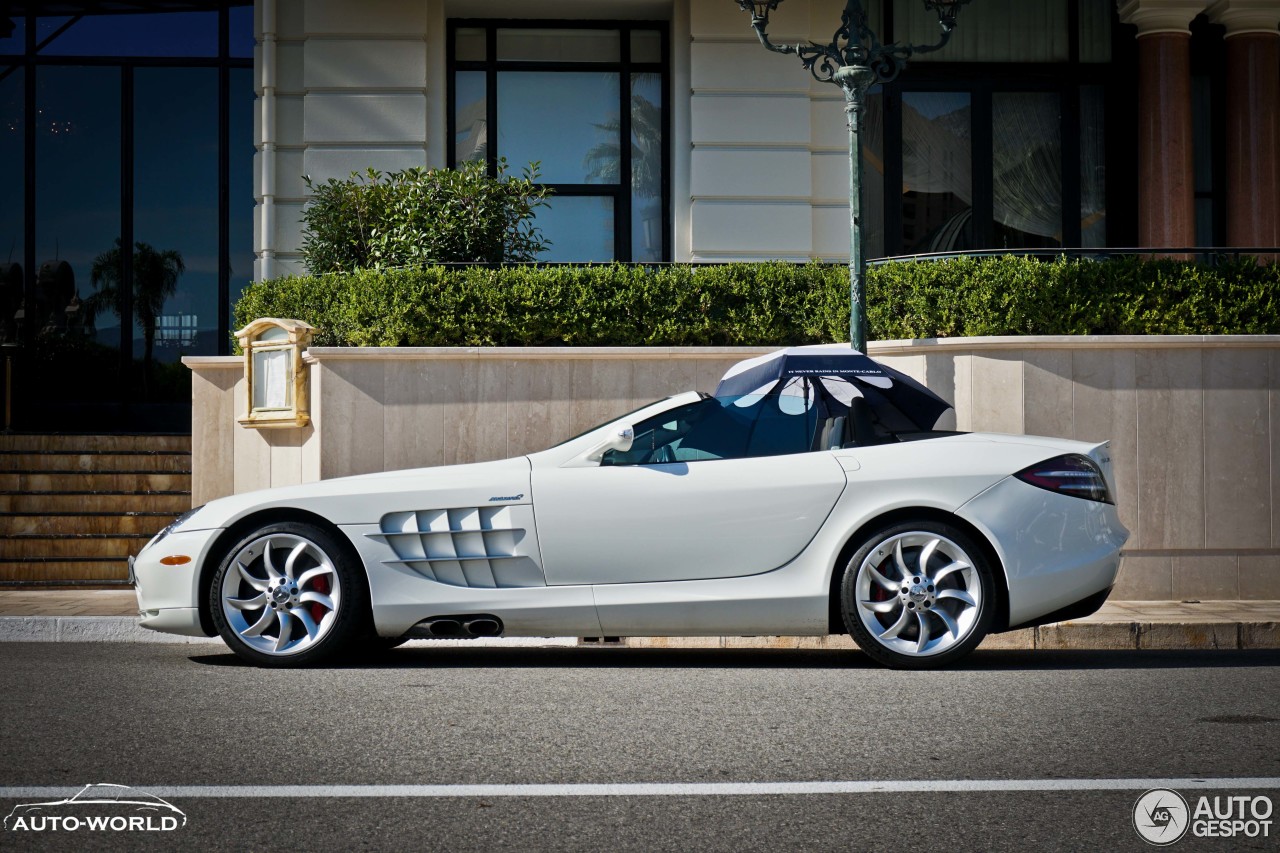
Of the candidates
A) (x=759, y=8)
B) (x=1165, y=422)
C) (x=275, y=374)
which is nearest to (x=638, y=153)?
(x=759, y=8)

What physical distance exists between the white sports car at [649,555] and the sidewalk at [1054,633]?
1.73m

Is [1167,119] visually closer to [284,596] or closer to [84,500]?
[84,500]

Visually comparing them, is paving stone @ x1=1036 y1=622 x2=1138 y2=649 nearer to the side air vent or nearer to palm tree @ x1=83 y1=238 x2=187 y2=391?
the side air vent

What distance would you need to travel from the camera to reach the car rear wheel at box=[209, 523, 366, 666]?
23.9 ft

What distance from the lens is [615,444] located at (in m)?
7.34

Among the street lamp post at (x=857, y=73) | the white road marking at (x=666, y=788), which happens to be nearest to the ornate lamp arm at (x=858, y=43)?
the street lamp post at (x=857, y=73)

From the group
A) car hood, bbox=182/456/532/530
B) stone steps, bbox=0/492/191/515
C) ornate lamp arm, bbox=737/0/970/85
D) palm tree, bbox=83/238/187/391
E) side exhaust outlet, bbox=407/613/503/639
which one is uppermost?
ornate lamp arm, bbox=737/0/970/85

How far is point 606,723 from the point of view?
5703 mm

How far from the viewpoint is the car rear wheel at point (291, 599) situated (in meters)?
7.28

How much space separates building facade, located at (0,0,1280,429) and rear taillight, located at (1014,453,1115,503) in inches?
321

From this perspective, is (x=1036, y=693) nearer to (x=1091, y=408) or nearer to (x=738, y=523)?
(x=738, y=523)

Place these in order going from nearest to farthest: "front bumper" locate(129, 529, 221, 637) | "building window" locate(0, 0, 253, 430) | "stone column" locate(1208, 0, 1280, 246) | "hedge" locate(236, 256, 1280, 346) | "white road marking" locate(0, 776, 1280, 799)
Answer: "white road marking" locate(0, 776, 1280, 799)
"front bumper" locate(129, 529, 221, 637)
"hedge" locate(236, 256, 1280, 346)
"stone column" locate(1208, 0, 1280, 246)
"building window" locate(0, 0, 253, 430)

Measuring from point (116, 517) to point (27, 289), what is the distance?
468 cm

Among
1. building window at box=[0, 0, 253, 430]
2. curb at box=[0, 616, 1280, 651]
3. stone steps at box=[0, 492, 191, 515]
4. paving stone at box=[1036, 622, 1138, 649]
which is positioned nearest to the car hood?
curb at box=[0, 616, 1280, 651]
